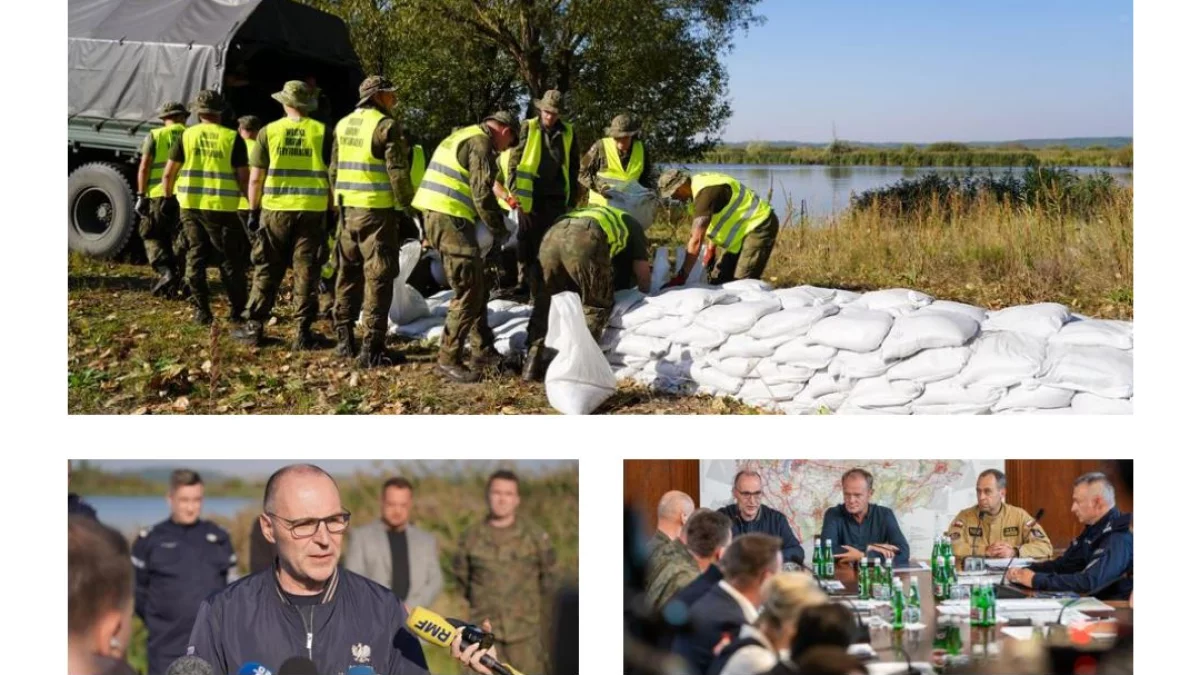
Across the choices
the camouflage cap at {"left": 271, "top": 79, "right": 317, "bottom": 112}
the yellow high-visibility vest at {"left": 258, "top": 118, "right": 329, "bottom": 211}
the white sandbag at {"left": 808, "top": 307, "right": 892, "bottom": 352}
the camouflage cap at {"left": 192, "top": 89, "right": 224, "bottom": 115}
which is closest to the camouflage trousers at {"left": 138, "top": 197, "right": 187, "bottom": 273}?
the camouflage cap at {"left": 192, "top": 89, "right": 224, "bottom": 115}

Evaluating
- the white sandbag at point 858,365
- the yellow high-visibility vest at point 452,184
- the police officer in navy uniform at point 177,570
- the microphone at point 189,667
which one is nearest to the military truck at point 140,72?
the yellow high-visibility vest at point 452,184

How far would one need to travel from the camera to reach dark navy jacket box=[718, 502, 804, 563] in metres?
5.14

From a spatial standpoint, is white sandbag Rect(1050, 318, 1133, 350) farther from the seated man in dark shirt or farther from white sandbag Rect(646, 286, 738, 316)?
white sandbag Rect(646, 286, 738, 316)

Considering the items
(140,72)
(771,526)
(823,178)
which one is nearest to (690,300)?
(771,526)

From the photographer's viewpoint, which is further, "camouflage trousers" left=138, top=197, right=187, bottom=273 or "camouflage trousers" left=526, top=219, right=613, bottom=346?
"camouflage trousers" left=138, top=197, right=187, bottom=273

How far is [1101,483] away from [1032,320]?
0.78 meters

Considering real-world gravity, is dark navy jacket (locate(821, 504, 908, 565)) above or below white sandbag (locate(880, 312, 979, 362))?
below

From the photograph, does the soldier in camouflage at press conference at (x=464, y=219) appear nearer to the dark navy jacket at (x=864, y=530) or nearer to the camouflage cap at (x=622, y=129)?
the camouflage cap at (x=622, y=129)

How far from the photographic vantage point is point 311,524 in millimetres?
5000

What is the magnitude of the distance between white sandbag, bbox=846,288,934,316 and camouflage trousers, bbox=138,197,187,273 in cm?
395

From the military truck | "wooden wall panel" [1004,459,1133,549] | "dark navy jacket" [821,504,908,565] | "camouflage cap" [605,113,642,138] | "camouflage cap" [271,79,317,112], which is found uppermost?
A: the military truck

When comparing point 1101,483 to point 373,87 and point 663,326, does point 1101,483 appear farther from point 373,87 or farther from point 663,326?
point 373,87

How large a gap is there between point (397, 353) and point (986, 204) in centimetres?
497

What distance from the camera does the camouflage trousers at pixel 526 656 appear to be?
5070 millimetres
